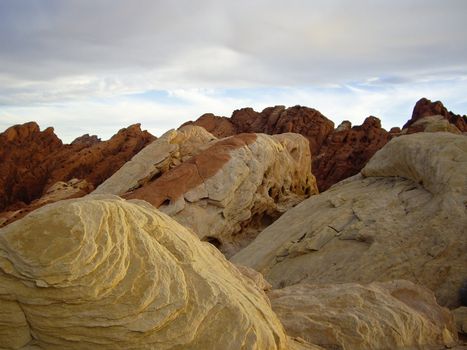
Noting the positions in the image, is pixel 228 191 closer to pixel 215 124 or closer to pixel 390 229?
pixel 390 229

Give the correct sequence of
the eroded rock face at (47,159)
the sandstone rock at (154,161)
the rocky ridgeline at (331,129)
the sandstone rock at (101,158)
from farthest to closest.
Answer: the eroded rock face at (47,159)
the sandstone rock at (101,158)
the rocky ridgeline at (331,129)
the sandstone rock at (154,161)

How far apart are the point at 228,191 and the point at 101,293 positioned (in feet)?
28.8

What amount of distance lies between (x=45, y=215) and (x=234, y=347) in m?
2.10

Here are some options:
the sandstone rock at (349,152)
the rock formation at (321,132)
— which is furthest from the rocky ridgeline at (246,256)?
the rock formation at (321,132)

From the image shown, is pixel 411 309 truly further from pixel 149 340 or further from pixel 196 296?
pixel 149 340

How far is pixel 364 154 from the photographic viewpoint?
29.8 metres

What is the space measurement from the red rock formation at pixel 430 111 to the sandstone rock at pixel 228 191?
2521 centimetres

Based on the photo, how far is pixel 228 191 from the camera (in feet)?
42.4

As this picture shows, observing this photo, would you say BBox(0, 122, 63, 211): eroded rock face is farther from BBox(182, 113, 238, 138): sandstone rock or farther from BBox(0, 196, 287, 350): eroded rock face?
BBox(0, 196, 287, 350): eroded rock face

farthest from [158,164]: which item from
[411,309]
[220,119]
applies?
[220,119]

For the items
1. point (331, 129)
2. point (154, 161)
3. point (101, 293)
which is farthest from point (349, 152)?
point (101, 293)

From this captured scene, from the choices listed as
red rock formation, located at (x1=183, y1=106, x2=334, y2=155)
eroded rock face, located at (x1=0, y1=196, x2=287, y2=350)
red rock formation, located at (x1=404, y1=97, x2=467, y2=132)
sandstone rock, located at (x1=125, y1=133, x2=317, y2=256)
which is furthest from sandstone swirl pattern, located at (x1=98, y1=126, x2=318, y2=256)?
red rock formation, located at (x1=404, y1=97, x2=467, y2=132)

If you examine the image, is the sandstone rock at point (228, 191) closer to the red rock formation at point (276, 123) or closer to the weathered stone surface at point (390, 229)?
the weathered stone surface at point (390, 229)

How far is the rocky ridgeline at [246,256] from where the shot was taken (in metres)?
4.21
